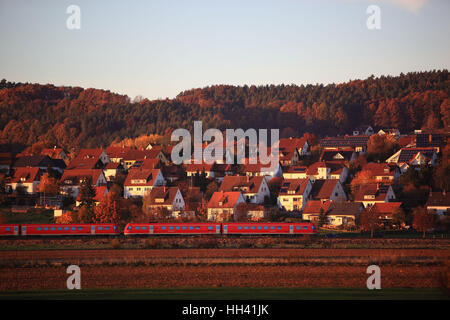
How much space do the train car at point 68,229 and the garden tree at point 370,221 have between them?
840 inches

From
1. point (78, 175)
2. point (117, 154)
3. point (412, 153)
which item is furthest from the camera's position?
point (117, 154)

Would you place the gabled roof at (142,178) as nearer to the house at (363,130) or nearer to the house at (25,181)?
the house at (25,181)

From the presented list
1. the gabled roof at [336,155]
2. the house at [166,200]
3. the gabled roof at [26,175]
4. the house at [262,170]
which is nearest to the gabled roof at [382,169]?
the gabled roof at [336,155]

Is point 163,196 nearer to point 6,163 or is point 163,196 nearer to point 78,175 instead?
point 78,175

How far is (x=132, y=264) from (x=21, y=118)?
11311 centimetres

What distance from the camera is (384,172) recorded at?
81.7m

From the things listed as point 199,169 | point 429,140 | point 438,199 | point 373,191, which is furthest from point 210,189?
point 429,140

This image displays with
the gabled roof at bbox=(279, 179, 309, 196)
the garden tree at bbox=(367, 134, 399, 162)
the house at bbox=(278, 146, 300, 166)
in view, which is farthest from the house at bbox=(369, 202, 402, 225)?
the house at bbox=(278, 146, 300, 166)

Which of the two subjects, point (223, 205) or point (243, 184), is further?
point (243, 184)

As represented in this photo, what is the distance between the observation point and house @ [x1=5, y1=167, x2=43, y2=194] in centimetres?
8331

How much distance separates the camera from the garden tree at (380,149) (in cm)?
9544

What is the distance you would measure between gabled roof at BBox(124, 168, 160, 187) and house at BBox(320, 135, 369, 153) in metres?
33.2

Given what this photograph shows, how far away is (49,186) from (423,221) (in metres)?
41.5
